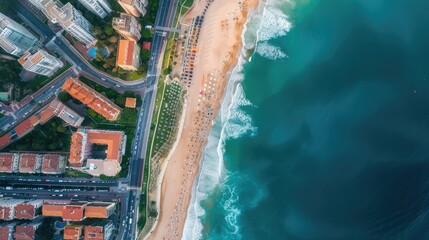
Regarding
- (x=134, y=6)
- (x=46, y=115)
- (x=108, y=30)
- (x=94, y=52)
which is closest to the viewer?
(x=134, y=6)

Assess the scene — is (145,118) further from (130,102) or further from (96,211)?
(96,211)

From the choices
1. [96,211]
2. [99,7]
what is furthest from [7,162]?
[99,7]

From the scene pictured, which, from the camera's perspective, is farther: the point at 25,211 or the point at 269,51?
the point at 269,51

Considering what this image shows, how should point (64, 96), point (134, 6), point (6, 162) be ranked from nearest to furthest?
point (134, 6) → point (6, 162) → point (64, 96)

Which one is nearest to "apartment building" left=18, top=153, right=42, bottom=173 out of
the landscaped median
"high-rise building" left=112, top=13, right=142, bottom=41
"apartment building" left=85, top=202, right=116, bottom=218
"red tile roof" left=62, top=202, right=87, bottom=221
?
"red tile roof" left=62, top=202, right=87, bottom=221

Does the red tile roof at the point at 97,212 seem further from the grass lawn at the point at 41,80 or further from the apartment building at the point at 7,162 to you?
the grass lawn at the point at 41,80

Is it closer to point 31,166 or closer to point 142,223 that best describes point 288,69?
point 142,223

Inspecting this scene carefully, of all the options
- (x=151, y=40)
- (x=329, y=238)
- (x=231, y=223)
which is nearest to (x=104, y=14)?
(x=151, y=40)
